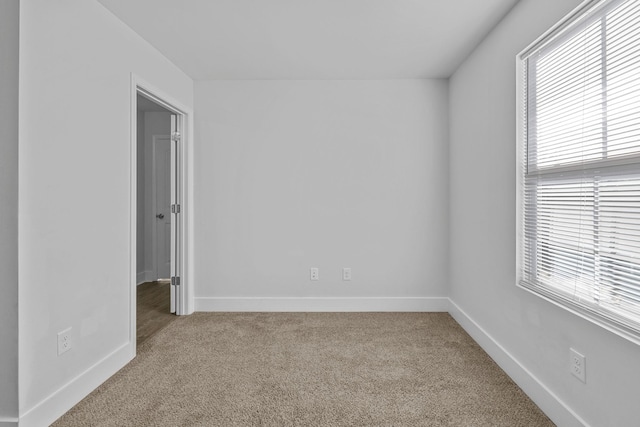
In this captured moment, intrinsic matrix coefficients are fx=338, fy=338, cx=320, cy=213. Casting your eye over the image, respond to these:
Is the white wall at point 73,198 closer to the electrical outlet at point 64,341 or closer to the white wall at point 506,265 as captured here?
the electrical outlet at point 64,341

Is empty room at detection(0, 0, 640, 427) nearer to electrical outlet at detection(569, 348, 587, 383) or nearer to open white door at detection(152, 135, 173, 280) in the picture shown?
electrical outlet at detection(569, 348, 587, 383)

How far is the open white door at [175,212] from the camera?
354cm

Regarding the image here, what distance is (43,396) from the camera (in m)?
1.82

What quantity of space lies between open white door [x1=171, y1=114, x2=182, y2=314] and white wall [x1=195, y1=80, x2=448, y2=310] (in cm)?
20

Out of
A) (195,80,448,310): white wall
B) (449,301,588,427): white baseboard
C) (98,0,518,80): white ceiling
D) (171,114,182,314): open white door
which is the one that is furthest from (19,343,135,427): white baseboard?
(449,301,588,427): white baseboard

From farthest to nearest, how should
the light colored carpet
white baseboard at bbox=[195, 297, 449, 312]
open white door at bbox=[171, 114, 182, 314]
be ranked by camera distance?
white baseboard at bbox=[195, 297, 449, 312] → open white door at bbox=[171, 114, 182, 314] → the light colored carpet

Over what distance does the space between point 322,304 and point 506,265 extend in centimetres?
193

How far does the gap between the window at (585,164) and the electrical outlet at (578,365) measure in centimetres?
23

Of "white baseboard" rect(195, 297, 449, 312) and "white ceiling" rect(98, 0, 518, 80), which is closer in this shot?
"white ceiling" rect(98, 0, 518, 80)

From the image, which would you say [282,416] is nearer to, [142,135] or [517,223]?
[517,223]

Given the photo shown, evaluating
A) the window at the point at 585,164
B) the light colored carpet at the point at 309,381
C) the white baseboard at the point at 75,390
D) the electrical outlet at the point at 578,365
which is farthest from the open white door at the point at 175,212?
the electrical outlet at the point at 578,365

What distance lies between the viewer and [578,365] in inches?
65.9

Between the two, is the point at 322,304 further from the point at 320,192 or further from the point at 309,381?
the point at 309,381

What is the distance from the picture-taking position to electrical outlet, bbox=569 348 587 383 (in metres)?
1.64
